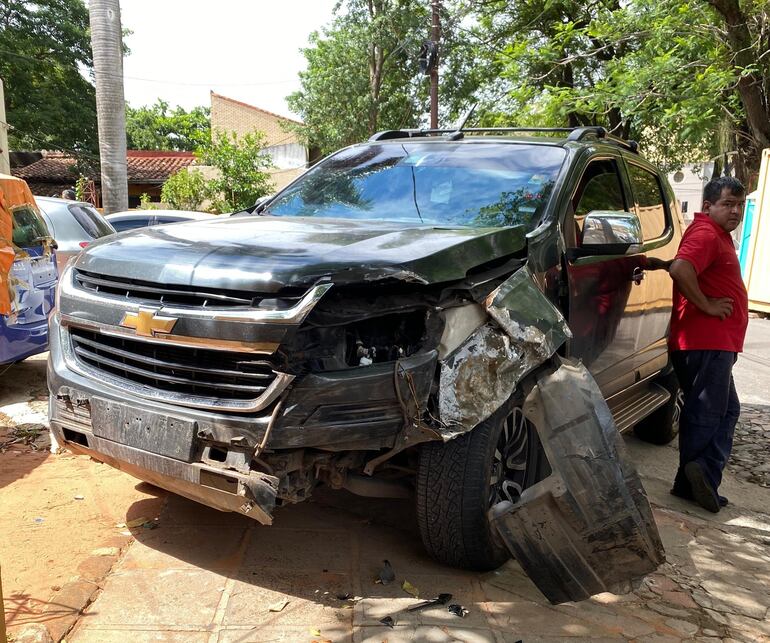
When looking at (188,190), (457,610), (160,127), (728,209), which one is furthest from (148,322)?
(160,127)

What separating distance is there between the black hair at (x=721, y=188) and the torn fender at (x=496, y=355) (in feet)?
6.19

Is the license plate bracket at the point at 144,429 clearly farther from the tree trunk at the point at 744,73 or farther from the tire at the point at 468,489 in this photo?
the tree trunk at the point at 744,73

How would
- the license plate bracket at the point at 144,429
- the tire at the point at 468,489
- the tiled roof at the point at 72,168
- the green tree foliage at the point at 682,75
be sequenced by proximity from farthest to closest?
1. the tiled roof at the point at 72,168
2. the green tree foliage at the point at 682,75
3. the tire at the point at 468,489
4. the license plate bracket at the point at 144,429

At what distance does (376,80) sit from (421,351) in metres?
26.3

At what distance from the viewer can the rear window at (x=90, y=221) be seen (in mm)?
7684

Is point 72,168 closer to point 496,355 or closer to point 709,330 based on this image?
point 709,330

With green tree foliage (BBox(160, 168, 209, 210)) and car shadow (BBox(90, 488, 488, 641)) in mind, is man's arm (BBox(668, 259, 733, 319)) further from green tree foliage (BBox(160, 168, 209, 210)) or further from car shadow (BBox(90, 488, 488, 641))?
green tree foliage (BBox(160, 168, 209, 210))

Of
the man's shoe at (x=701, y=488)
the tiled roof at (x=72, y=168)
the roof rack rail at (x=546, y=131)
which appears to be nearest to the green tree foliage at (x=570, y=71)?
the tiled roof at (x=72, y=168)

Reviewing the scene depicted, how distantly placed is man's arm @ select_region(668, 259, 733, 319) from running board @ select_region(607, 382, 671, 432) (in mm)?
703

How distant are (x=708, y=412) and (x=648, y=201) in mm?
1549

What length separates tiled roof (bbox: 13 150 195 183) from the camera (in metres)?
30.0

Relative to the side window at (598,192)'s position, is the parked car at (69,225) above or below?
below

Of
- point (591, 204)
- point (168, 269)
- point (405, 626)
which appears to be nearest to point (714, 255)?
point (591, 204)

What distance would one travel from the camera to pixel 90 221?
7.78 m
